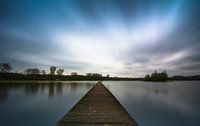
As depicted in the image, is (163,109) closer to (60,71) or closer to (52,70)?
(52,70)

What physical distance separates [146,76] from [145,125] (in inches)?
4302

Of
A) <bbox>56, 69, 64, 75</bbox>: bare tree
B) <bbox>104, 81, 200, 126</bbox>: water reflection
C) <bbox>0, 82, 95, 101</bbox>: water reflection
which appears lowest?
<bbox>104, 81, 200, 126</bbox>: water reflection

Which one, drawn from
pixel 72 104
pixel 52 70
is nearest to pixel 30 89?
pixel 72 104

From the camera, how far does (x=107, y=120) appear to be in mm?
5922

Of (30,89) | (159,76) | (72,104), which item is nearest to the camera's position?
(72,104)

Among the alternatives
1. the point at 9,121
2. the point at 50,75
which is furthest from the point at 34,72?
the point at 9,121

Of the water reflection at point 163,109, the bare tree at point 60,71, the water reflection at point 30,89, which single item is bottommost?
the water reflection at point 163,109

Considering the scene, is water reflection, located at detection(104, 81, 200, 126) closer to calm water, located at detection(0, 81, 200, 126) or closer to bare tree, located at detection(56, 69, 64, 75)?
calm water, located at detection(0, 81, 200, 126)

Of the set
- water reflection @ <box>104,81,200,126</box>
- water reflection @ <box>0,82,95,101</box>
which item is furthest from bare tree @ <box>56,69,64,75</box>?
water reflection @ <box>104,81,200,126</box>

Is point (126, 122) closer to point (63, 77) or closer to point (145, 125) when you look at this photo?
point (145, 125)

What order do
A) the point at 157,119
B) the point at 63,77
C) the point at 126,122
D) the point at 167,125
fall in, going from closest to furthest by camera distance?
the point at 126,122
the point at 167,125
the point at 157,119
the point at 63,77

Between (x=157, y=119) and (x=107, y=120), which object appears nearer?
(x=107, y=120)

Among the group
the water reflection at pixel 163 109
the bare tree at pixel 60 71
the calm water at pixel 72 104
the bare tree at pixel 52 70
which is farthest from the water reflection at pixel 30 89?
the bare tree at pixel 60 71

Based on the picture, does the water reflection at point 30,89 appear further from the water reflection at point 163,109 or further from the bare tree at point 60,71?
the bare tree at point 60,71
